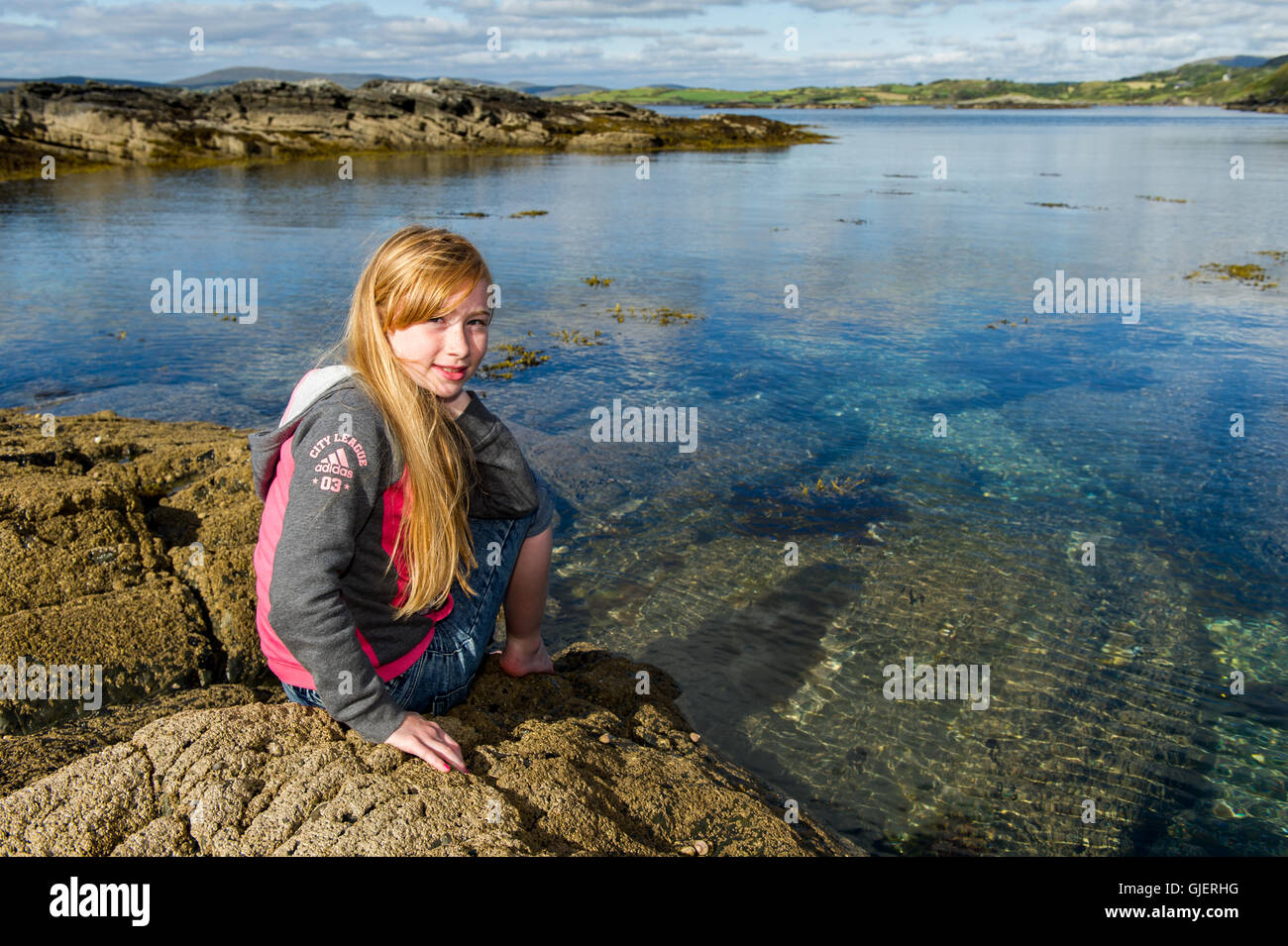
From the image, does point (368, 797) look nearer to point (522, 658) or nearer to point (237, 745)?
point (237, 745)

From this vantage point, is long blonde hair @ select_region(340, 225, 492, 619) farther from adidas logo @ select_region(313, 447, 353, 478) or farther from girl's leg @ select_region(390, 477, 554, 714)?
girl's leg @ select_region(390, 477, 554, 714)

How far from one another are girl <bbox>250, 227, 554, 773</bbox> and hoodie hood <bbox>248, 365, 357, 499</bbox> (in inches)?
0.4

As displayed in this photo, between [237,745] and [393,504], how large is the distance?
4.70 ft

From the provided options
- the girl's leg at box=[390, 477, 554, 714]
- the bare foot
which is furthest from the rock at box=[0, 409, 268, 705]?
the girl's leg at box=[390, 477, 554, 714]

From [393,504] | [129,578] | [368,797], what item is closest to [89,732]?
[129,578]

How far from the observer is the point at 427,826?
144 inches

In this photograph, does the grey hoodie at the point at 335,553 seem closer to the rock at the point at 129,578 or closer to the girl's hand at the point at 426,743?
the girl's hand at the point at 426,743

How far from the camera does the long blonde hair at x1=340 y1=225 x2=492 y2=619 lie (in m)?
4.21

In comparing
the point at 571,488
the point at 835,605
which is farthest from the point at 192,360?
the point at 835,605

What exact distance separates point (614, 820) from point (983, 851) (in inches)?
124

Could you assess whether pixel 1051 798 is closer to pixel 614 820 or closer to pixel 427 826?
pixel 614 820

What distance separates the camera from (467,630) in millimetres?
4891

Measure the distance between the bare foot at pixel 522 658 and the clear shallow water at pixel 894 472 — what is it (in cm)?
206

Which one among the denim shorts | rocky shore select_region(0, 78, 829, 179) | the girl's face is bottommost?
the denim shorts
